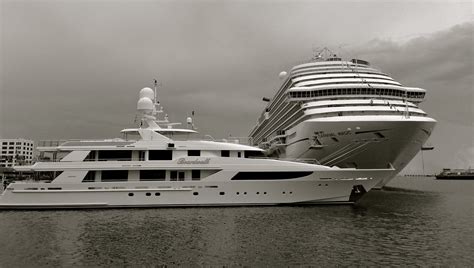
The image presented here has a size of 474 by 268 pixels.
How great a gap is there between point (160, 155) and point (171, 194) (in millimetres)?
2613

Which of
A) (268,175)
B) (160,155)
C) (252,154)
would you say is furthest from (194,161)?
(268,175)

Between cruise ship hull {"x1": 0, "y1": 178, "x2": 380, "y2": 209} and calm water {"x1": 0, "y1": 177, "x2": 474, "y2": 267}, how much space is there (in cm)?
83

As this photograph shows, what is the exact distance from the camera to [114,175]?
2067cm

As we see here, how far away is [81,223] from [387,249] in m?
13.2

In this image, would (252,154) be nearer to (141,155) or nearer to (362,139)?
(141,155)

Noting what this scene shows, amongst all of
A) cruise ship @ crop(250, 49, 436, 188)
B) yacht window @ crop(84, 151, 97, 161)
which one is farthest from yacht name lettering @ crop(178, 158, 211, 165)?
cruise ship @ crop(250, 49, 436, 188)

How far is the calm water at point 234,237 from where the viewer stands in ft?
35.8

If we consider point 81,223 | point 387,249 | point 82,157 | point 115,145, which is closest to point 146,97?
point 115,145

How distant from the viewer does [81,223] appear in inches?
632

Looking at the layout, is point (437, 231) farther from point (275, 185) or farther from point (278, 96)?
point (278, 96)

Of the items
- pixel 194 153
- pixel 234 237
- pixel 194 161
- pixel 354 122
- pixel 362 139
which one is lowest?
pixel 234 237

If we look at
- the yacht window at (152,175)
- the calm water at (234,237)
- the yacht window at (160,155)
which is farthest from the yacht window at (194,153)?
the calm water at (234,237)

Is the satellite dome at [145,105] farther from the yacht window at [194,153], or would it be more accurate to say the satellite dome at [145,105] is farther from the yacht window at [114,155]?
the yacht window at [194,153]

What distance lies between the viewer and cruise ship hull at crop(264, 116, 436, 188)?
78.4 feet
